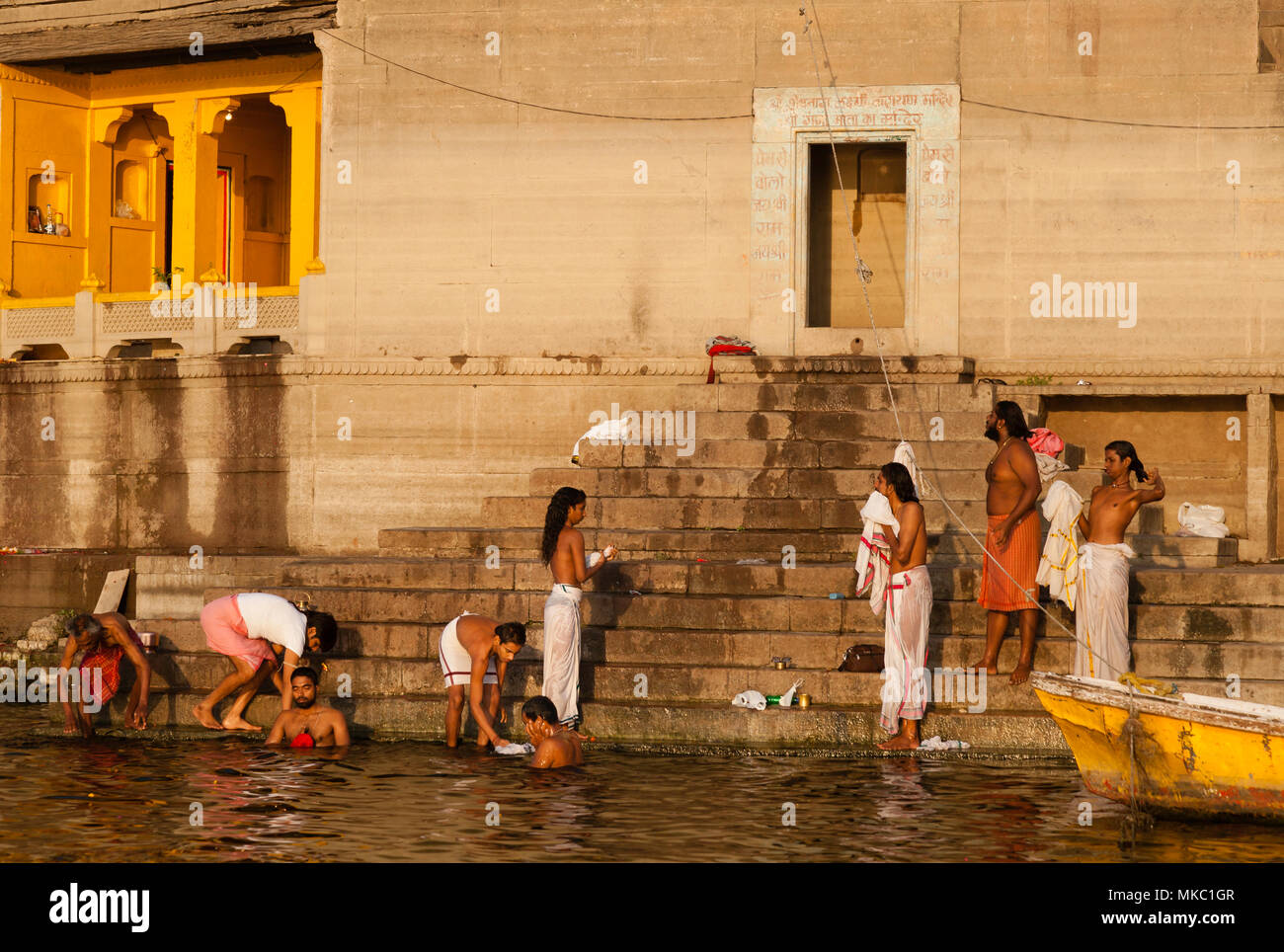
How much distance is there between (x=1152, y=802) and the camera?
8.98m

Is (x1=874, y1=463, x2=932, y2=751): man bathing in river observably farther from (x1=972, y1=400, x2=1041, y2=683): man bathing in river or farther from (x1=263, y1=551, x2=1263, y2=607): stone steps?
(x1=263, y1=551, x2=1263, y2=607): stone steps

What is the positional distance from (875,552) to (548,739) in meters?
2.51

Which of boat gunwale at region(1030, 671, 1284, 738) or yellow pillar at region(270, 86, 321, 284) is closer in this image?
boat gunwale at region(1030, 671, 1284, 738)

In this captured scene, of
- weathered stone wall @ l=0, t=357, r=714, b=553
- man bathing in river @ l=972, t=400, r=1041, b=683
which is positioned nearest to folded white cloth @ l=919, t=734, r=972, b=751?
man bathing in river @ l=972, t=400, r=1041, b=683

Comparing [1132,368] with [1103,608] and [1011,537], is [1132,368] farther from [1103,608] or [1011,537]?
[1103,608]

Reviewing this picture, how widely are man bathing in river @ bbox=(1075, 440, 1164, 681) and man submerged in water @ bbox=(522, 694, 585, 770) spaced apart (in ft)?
10.8

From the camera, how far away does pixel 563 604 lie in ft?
36.2

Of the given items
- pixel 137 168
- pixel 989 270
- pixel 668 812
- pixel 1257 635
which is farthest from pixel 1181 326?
pixel 137 168

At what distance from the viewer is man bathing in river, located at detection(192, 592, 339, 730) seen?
11.6 meters

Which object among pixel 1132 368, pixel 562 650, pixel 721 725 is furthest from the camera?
pixel 1132 368

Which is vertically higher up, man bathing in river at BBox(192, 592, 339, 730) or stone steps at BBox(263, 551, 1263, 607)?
stone steps at BBox(263, 551, 1263, 607)

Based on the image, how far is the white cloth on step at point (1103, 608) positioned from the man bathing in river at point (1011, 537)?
34cm

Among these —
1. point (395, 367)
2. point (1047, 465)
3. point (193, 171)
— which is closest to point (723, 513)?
point (1047, 465)
